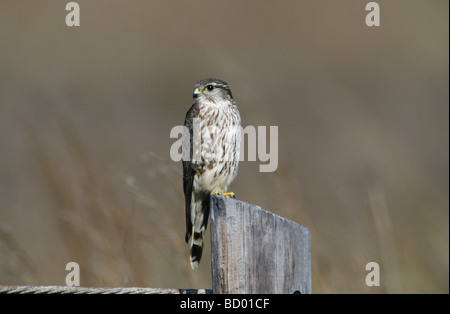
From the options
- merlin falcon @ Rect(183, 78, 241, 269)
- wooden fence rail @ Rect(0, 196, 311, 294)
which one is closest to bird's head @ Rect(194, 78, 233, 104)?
merlin falcon @ Rect(183, 78, 241, 269)

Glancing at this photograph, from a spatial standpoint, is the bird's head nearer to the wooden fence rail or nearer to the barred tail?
the barred tail

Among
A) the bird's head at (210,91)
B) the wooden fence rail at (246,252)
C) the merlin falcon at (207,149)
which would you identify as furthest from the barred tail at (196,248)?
the wooden fence rail at (246,252)

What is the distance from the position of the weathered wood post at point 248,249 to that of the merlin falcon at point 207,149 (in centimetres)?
183

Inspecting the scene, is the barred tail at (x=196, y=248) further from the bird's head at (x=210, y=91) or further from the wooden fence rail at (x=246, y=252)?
the wooden fence rail at (x=246, y=252)

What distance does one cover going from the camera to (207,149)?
4.40 m

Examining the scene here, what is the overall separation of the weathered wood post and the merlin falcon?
1.83 m

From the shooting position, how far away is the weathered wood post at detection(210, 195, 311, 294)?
7.86 ft

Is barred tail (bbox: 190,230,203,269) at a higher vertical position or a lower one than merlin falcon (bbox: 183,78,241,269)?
lower

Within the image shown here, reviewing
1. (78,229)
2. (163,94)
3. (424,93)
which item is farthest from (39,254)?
(424,93)

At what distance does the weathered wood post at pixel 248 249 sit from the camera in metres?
2.40

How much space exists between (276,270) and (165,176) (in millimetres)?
1761

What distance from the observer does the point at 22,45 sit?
41.1 feet

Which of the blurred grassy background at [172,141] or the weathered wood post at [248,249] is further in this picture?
the blurred grassy background at [172,141]
